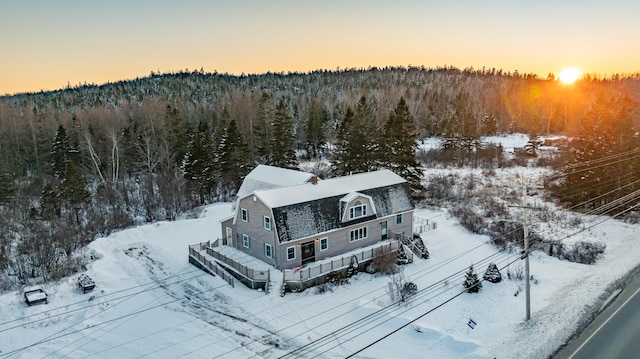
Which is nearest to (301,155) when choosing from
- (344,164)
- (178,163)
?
(178,163)

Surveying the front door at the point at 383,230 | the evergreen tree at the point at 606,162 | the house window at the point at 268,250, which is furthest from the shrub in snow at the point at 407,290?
the evergreen tree at the point at 606,162

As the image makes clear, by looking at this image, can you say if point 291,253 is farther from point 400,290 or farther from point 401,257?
point 401,257

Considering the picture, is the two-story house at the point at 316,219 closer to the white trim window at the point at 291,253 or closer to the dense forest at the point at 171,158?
the white trim window at the point at 291,253

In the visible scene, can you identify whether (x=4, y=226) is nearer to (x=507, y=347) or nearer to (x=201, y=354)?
(x=201, y=354)

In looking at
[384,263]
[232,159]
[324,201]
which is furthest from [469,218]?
[232,159]

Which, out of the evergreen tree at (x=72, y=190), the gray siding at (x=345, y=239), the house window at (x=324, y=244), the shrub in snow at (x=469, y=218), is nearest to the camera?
the gray siding at (x=345, y=239)

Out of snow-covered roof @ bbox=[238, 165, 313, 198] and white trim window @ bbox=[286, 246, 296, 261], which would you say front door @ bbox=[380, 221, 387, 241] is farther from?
white trim window @ bbox=[286, 246, 296, 261]
